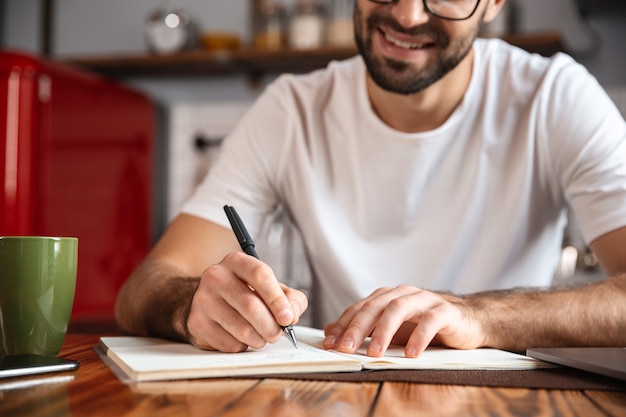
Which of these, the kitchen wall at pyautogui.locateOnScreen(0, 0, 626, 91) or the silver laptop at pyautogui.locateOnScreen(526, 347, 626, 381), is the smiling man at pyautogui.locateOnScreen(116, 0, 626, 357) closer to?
the silver laptop at pyautogui.locateOnScreen(526, 347, 626, 381)

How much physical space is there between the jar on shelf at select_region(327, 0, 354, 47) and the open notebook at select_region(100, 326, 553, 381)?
1.91 meters

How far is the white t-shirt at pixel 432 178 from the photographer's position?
1.45 m

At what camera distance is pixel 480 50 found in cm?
159

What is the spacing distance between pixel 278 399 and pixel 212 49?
2368 millimetres

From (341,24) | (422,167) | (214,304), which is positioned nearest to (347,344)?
(214,304)

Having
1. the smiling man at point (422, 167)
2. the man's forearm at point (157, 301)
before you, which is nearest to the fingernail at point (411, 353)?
the man's forearm at point (157, 301)

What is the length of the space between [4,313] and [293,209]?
849 millimetres

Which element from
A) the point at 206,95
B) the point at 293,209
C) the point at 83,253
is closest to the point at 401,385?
the point at 293,209

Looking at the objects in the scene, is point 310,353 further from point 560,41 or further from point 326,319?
point 560,41

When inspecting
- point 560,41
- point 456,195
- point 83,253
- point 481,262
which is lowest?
point 83,253

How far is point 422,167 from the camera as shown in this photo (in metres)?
1.49

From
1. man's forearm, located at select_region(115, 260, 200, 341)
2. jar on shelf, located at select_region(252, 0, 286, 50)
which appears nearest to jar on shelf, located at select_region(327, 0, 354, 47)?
jar on shelf, located at select_region(252, 0, 286, 50)

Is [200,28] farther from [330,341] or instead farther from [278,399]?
[278,399]

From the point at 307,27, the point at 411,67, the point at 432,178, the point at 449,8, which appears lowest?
the point at 432,178
